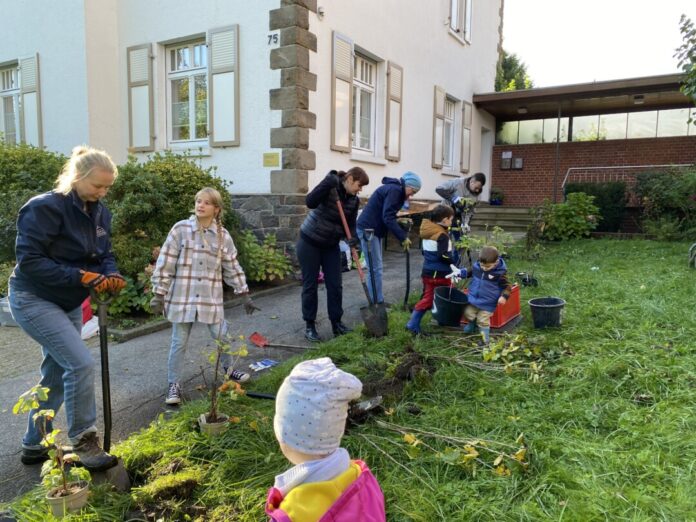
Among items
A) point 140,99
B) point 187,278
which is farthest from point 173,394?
point 140,99

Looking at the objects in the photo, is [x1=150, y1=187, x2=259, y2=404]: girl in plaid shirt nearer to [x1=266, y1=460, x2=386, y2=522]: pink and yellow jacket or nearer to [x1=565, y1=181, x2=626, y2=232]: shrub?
[x1=266, y1=460, x2=386, y2=522]: pink and yellow jacket

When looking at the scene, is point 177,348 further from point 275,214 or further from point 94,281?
point 275,214

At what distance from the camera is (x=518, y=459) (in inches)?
104

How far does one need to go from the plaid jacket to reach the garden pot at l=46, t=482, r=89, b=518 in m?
1.53

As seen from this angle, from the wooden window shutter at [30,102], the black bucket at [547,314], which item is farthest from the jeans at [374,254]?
the wooden window shutter at [30,102]

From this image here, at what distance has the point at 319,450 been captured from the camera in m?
1.57

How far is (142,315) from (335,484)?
5385 millimetres

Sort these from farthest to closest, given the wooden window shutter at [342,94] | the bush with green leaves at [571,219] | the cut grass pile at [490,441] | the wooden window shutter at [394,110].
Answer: the bush with green leaves at [571,219] → the wooden window shutter at [394,110] → the wooden window shutter at [342,94] → the cut grass pile at [490,441]

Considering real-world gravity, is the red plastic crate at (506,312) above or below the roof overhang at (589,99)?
below

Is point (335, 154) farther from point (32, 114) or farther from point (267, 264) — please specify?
point (32, 114)

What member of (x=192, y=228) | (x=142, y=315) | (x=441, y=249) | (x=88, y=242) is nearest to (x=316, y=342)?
(x=441, y=249)

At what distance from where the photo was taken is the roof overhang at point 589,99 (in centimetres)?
1357

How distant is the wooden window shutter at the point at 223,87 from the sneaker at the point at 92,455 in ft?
23.4

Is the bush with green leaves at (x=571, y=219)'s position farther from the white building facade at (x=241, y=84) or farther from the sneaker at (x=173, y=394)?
the sneaker at (x=173, y=394)
